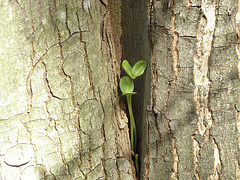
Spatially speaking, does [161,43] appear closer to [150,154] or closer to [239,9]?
[239,9]

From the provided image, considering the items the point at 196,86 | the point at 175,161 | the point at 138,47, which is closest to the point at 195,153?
the point at 175,161

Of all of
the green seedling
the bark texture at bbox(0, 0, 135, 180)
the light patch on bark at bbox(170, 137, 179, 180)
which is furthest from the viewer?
the green seedling

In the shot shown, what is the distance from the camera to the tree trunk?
0.86 m

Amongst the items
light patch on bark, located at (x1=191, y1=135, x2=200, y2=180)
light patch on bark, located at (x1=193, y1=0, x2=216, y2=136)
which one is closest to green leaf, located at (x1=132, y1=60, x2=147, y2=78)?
light patch on bark, located at (x1=193, y1=0, x2=216, y2=136)

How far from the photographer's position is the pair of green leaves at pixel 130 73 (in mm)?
1066

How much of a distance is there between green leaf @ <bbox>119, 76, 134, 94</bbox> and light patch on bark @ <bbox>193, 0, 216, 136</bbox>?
312 millimetres

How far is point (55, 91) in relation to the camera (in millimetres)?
904

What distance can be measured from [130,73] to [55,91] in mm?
353

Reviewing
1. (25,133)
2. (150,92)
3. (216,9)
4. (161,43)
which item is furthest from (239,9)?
(25,133)

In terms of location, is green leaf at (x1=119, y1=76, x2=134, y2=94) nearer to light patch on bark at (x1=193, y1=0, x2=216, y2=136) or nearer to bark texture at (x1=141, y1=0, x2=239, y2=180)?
bark texture at (x1=141, y1=0, x2=239, y2=180)

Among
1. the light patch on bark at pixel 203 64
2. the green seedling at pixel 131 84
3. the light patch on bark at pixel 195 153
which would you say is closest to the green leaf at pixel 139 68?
the green seedling at pixel 131 84

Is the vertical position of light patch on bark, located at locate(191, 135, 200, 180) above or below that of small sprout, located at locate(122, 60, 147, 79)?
below

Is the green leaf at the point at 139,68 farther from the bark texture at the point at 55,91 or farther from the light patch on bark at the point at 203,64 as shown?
the light patch on bark at the point at 203,64

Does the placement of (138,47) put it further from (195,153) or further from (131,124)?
(195,153)
